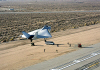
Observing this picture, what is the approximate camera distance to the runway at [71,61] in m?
29.8

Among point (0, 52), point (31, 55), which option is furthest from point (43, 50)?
point (0, 52)

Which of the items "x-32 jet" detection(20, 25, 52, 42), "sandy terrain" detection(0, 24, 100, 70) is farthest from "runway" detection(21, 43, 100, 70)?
"x-32 jet" detection(20, 25, 52, 42)

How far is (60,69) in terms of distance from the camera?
94.5 feet

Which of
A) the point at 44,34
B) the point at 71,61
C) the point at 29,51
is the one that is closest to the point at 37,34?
the point at 44,34

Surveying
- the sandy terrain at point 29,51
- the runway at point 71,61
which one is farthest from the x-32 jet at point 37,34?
the runway at point 71,61

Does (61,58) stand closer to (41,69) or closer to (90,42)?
(41,69)

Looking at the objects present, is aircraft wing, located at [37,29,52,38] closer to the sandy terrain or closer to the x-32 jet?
the x-32 jet

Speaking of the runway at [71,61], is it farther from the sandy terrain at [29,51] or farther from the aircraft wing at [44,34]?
the aircraft wing at [44,34]

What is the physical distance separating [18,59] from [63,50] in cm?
1242

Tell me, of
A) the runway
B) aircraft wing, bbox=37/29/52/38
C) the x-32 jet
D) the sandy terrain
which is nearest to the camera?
the runway

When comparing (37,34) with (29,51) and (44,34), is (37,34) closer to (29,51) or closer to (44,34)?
(44,34)

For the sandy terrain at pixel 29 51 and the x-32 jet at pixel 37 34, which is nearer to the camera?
the sandy terrain at pixel 29 51

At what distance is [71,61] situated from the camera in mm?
32719

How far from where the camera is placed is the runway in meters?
29.8
